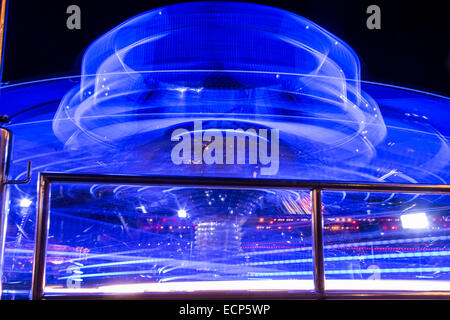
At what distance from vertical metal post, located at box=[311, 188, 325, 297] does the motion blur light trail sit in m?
0.03

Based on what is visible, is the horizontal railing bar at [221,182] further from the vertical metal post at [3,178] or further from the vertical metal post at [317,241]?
the vertical metal post at [3,178]

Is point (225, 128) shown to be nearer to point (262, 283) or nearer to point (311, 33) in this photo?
point (311, 33)

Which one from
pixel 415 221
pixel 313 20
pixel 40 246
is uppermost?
pixel 313 20

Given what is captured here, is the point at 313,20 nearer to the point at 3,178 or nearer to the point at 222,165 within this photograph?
the point at 222,165

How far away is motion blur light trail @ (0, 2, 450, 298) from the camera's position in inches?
66.1

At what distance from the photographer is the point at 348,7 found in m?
6.41

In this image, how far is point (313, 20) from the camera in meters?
6.19

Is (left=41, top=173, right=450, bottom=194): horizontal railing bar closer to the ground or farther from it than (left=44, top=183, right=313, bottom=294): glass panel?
farther from it

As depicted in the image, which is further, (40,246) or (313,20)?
(313,20)

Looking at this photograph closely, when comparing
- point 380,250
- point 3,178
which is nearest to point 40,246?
point 3,178

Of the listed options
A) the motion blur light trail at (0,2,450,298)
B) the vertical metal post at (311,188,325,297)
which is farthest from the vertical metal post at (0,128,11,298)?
the vertical metal post at (311,188,325,297)

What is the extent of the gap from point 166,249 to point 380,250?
0.93 meters

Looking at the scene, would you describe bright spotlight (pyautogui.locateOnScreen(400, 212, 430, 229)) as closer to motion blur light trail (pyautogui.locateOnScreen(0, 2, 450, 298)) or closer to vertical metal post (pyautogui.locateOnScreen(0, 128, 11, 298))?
motion blur light trail (pyautogui.locateOnScreen(0, 2, 450, 298))
